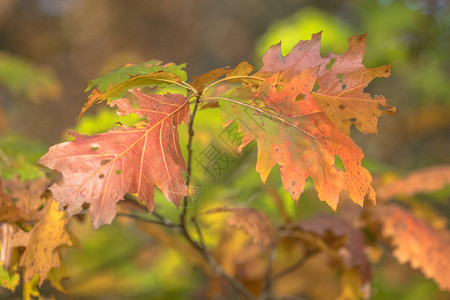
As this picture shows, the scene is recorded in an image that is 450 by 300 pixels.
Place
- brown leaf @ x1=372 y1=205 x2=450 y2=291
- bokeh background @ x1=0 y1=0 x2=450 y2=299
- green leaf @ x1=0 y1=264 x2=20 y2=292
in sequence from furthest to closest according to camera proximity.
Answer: bokeh background @ x1=0 y1=0 x2=450 y2=299
brown leaf @ x1=372 y1=205 x2=450 y2=291
green leaf @ x1=0 y1=264 x2=20 y2=292

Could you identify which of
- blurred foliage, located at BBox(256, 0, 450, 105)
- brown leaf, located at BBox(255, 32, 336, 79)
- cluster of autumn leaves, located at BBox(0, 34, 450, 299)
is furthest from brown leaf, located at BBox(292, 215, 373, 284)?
blurred foliage, located at BBox(256, 0, 450, 105)

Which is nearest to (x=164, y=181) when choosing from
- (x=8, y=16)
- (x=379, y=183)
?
(x=379, y=183)

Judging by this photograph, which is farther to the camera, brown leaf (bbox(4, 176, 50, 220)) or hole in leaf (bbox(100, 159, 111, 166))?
brown leaf (bbox(4, 176, 50, 220))

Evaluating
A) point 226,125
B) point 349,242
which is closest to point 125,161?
point 226,125

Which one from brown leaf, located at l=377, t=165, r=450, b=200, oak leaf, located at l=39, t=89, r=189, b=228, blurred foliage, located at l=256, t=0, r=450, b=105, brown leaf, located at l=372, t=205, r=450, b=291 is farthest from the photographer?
blurred foliage, located at l=256, t=0, r=450, b=105

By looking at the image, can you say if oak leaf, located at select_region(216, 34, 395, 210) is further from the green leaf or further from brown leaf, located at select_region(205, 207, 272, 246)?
the green leaf

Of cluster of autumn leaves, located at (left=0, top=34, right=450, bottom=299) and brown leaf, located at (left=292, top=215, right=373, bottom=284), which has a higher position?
cluster of autumn leaves, located at (left=0, top=34, right=450, bottom=299)

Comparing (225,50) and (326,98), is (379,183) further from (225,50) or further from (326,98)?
(225,50)

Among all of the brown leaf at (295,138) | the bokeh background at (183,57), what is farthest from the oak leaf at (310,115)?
the bokeh background at (183,57)
